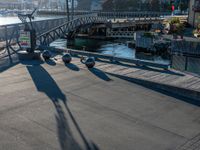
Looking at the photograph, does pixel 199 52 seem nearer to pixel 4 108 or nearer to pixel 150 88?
pixel 150 88

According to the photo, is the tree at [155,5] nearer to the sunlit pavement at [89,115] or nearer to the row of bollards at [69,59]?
the row of bollards at [69,59]

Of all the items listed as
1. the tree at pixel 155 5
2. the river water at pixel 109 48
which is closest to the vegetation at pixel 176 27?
the river water at pixel 109 48

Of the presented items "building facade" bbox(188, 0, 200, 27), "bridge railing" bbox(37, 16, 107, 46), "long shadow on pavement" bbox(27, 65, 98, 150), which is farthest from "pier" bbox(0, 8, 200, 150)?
"building facade" bbox(188, 0, 200, 27)

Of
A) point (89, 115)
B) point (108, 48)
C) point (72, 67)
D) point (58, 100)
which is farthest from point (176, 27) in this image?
point (89, 115)

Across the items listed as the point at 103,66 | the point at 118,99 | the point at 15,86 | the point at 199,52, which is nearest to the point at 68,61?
the point at 103,66

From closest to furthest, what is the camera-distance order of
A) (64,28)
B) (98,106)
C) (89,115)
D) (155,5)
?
(89,115) < (98,106) < (64,28) < (155,5)

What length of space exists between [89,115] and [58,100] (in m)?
1.85

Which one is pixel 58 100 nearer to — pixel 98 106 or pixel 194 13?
pixel 98 106

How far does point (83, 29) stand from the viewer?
6225 centimetres

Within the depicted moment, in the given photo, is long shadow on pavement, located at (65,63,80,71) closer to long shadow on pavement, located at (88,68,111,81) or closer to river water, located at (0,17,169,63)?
long shadow on pavement, located at (88,68,111,81)

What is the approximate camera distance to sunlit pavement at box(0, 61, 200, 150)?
321 inches

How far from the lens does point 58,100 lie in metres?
11.5

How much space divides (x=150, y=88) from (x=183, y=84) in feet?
4.69

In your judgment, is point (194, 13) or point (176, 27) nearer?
point (176, 27)
